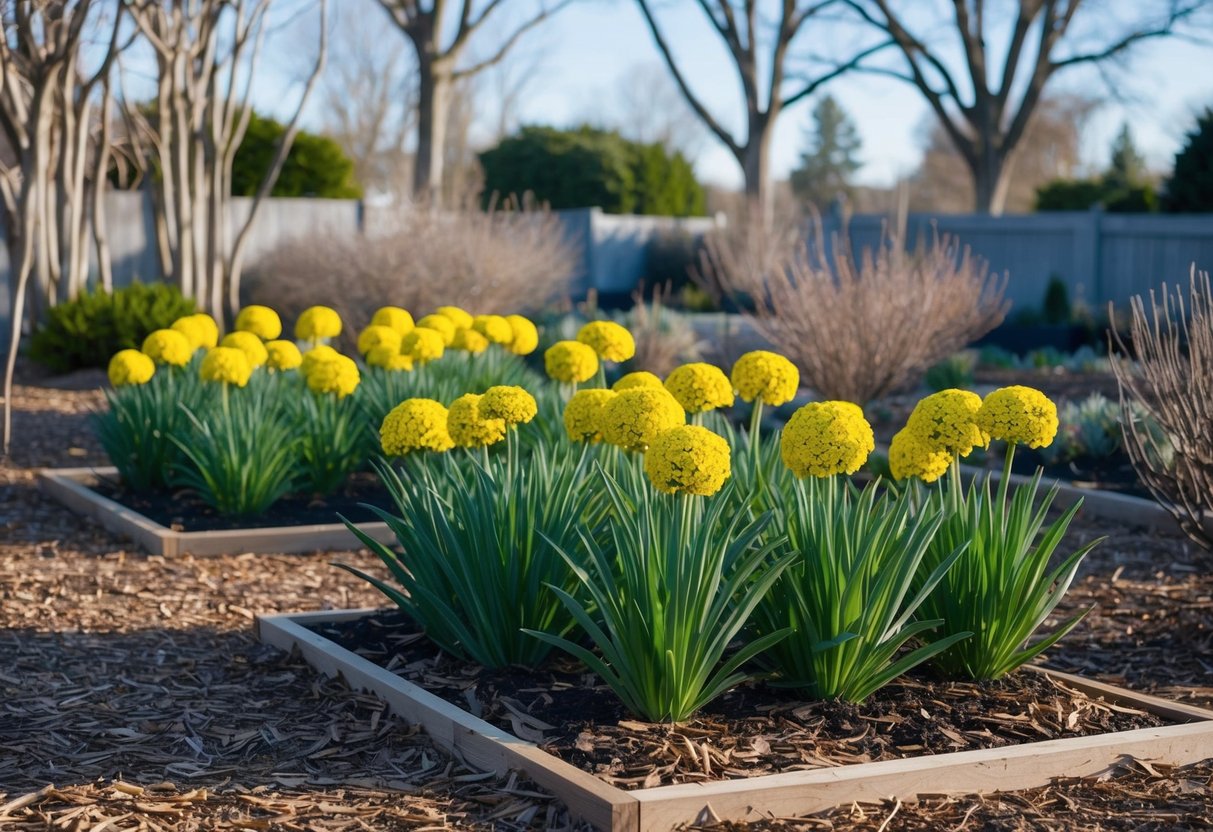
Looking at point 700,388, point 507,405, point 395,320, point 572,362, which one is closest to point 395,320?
point 395,320

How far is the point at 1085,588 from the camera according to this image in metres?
6.10

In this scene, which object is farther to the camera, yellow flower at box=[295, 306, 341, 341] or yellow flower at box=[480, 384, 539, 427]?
yellow flower at box=[295, 306, 341, 341]

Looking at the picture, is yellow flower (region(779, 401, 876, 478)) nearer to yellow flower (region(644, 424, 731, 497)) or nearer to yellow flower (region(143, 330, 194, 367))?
yellow flower (region(644, 424, 731, 497))

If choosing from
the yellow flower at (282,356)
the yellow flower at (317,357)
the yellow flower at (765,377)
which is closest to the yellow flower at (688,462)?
the yellow flower at (765,377)

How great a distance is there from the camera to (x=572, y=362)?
574cm

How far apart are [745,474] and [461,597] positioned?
119cm

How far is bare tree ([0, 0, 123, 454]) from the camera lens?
10.1m

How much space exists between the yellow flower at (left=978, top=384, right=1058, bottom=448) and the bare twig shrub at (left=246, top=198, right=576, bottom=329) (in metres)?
10.1

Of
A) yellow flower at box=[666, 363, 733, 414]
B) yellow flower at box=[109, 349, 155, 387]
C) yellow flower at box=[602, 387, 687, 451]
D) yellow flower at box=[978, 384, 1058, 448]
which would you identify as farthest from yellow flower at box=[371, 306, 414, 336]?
yellow flower at box=[978, 384, 1058, 448]

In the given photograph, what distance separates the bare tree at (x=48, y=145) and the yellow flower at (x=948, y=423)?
666 centimetres

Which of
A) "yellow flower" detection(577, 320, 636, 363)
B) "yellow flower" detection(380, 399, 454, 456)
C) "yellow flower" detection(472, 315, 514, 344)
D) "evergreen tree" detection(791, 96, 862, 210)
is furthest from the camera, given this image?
"evergreen tree" detection(791, 96, 862, 210)

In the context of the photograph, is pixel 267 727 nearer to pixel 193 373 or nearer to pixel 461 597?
pixel 461 597

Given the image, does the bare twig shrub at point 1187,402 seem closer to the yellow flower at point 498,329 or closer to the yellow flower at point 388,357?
the yellow flower at point 498,329

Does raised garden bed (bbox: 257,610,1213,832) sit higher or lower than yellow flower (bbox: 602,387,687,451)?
lower
